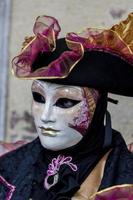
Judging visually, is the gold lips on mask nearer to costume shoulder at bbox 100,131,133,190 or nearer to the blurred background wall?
costume shoulder at bbox 100,131,133,190

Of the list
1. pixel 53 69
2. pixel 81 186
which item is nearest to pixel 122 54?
pixel 53 69

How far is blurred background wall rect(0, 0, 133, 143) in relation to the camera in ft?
10.1

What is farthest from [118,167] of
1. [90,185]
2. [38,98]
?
[38,98]

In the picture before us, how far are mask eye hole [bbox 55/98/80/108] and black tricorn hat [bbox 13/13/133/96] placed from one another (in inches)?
2.3

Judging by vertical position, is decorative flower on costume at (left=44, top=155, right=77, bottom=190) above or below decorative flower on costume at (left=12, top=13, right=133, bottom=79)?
below

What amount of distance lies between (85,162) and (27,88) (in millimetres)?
1040

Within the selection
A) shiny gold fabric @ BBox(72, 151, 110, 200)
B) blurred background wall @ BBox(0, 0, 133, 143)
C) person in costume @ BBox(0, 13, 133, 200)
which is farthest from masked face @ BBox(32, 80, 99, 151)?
blurred background wall @ BBox(0, 0, 133, 143)

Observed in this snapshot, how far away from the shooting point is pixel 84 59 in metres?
2.16

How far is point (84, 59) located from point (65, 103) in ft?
0.49

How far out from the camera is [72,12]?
3.14m

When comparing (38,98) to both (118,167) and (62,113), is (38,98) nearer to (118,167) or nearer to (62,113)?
(62,113)

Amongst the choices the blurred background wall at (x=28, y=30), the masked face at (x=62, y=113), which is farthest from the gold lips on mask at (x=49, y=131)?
the blurred background wall at (x=28, y=30)

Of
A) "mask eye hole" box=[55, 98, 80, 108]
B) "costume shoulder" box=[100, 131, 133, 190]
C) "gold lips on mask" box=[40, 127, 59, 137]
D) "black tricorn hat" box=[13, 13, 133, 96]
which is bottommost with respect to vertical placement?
"costume shoulder" box=[100, 131, 133, 190]

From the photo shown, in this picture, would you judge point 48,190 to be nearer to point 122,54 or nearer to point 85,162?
point 85,162
